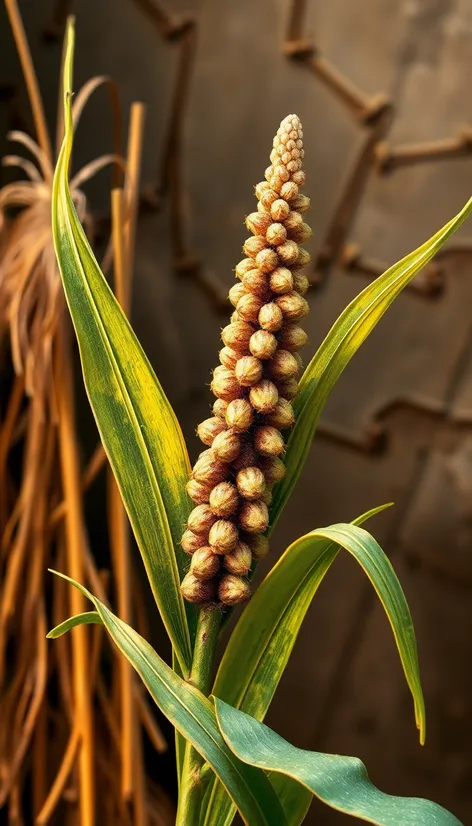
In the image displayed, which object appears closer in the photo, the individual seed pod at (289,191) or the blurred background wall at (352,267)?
Result: the individual seed pod at (289,191)

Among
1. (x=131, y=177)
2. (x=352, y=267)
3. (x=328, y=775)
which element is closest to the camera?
(x=328, y=775)

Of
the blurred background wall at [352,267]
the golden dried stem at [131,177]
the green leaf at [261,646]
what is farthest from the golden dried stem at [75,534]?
the blurred background wall at [352,267]

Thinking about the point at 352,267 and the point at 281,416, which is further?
the point at 352,267

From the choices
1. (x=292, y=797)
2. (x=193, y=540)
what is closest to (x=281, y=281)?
(x=193, y=540)

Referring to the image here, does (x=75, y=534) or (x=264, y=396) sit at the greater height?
(x=264, y=396)

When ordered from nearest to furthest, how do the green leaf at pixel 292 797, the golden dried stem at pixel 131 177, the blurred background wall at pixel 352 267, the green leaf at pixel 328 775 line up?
the green leaf at pixel 328 775 → the green leaf at pixel 292 797 → the golden dried stem at pixel 131 177 → the blurred background wall at pixel 352 267

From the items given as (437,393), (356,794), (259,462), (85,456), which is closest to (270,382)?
(259,462)

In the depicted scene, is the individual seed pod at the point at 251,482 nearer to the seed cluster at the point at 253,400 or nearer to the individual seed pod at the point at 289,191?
the seed cluster at the point at 253,400

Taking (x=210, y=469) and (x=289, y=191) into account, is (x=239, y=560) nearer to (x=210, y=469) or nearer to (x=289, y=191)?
(x=210, y=469)
